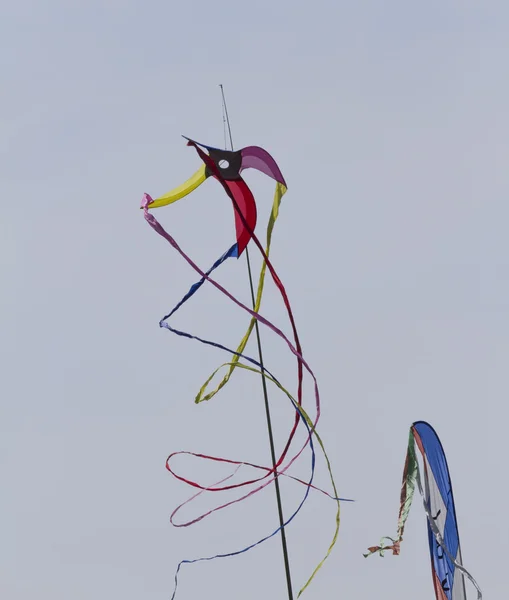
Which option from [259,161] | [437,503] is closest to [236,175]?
[259,161]

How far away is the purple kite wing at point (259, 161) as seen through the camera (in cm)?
1220

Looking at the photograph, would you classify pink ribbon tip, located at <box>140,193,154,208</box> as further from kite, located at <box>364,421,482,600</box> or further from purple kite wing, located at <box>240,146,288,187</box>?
kite, located at <box>364,421,482,600</box>

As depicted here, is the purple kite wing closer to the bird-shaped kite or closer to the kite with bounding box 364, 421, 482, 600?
the bird-shaped kite

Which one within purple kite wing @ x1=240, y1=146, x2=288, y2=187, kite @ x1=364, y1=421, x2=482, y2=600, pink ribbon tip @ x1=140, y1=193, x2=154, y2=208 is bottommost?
kite @ x1=364, y1=421, x2=482, y2=600

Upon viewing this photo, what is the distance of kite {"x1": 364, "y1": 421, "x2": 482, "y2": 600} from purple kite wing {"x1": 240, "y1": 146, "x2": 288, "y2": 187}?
11.4 feet

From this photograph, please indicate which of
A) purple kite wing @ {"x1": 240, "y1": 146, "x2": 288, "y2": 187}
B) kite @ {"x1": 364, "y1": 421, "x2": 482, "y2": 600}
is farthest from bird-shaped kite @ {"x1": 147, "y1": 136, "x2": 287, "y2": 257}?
kite @ {"x1": 364, "y1": 421, "x2": 482, "y2": 600}

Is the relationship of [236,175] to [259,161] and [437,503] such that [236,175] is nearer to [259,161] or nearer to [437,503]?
[259,161]

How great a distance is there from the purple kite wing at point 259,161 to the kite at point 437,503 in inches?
137

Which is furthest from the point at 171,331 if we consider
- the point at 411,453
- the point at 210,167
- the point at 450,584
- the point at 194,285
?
the point at 450,584

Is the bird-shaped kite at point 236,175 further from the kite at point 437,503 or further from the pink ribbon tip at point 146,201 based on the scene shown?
the kite at point 437,503

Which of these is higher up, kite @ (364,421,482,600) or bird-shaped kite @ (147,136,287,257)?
bird-shaped kite @ (147,136,287,257)

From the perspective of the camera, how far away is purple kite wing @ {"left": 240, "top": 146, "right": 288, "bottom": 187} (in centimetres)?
1220

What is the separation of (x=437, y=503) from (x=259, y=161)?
455cm

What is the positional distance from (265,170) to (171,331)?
247 cm
